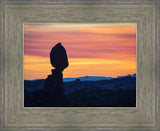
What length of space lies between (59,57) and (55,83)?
241mm

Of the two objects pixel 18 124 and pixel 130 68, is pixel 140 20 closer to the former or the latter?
pixel 130 68

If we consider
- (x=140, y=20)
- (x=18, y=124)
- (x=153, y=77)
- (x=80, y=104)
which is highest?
(x=140, y=20)

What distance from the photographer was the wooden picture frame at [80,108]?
289 cm

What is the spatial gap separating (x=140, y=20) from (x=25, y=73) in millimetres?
1144

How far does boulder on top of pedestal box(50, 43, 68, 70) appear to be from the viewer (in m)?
2.93

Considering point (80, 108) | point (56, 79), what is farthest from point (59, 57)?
point (80, 108)

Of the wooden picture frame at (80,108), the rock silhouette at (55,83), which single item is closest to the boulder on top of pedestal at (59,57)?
the rock silhouette at (55,83)

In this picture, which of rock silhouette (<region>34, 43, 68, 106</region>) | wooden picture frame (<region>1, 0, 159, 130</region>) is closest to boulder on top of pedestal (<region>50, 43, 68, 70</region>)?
rock silhouette (<region>34, 43, 68, 106</region>)

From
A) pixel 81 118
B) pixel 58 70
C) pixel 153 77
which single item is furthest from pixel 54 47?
pixel 153 77

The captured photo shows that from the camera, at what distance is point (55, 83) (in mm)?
2945

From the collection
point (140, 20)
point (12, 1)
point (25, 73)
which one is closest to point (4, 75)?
point (25, 73)

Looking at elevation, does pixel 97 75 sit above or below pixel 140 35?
below

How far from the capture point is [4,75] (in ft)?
9.48

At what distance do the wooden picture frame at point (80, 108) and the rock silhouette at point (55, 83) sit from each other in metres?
0.08
